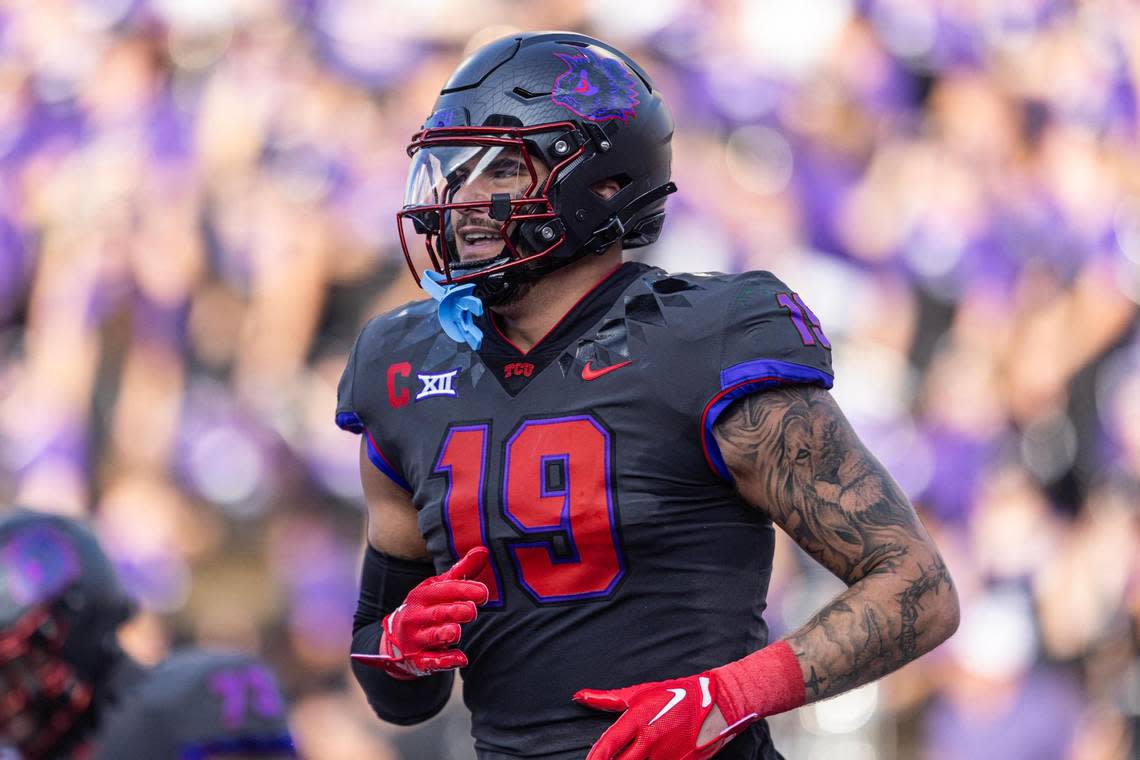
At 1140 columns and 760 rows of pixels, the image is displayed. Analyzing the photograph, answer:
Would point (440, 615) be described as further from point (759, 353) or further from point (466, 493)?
point (759, 353)

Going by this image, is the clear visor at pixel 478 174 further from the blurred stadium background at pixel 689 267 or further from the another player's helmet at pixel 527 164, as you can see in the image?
the blurred stadium background at pixel 689 267

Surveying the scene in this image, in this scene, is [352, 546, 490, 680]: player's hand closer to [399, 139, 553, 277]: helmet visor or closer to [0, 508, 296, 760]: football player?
[399, 139, 553, 277]: helmet visor

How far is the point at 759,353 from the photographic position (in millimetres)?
2211

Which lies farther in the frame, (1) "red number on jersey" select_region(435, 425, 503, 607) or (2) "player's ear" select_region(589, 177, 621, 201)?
(2) "player's ear" select_region(589, 177, 621, 201)

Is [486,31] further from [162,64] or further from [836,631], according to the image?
[836,631]

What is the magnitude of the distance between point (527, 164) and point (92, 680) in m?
1.92

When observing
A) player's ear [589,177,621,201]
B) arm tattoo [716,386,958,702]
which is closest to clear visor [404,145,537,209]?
player's ear [589,177,621,201]

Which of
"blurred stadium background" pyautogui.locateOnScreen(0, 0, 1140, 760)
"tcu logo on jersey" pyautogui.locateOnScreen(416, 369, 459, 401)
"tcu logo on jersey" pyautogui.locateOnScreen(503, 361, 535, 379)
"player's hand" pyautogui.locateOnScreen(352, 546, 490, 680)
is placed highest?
"tcu logo on jersey" pyautogui.locateOnScreen(503, 361, 535, 379)

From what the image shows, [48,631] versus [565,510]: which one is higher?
[565,510]

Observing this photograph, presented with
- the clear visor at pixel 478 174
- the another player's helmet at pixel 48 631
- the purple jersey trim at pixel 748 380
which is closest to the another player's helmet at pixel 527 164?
the clear visor at pixel 478 174

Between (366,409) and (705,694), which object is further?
(366,409)

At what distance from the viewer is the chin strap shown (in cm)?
244

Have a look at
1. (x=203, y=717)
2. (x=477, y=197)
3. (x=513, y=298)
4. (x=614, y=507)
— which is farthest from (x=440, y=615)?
(x=203, y=717)

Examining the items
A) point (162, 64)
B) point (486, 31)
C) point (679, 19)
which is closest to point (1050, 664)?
point (679, 19)
